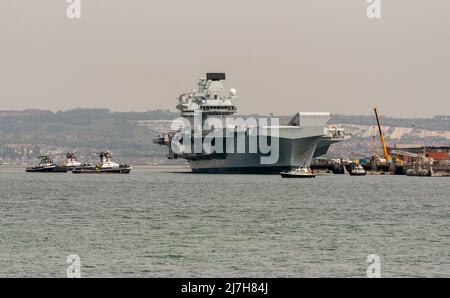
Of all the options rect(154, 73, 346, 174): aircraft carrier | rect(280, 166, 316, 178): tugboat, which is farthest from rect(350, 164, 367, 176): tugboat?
rect(280, 166, 316, 178): tugboat

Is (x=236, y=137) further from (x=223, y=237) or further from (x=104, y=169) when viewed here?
(x=223, y=237)

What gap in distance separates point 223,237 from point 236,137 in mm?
95592

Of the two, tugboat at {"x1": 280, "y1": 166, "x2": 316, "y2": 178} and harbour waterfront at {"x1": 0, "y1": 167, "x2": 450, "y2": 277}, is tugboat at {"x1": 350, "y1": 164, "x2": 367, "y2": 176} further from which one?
harbour waterfront at {"x1": 0, "y1": 167, "x2": 450, "y2": 277}

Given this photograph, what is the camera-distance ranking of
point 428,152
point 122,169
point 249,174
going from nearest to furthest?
point 249,174
point 122,169
point 428,152

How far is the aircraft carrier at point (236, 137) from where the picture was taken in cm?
13138

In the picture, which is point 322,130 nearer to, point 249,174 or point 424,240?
point 249,174

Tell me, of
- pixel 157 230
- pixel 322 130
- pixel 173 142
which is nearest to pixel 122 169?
pixel 173 142

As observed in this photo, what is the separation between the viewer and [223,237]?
136ft

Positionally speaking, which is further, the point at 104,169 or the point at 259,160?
the point at 104,169

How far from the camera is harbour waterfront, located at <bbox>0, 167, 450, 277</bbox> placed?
102ft

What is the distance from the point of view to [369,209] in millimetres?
62344

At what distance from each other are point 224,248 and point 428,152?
16729 cm

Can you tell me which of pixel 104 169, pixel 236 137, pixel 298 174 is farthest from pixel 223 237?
pixel 104 169
